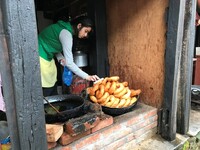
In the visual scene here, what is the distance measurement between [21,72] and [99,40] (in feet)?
8.01

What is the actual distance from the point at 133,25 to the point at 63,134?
204 cm

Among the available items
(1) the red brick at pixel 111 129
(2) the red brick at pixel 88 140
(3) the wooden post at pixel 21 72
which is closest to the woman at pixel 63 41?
(1) the red brick at pixel 111 129

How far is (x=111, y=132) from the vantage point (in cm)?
237

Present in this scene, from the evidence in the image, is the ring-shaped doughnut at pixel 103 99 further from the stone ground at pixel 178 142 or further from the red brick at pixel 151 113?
the stone ground at pixel 178 142

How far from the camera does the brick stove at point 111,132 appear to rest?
1994mm

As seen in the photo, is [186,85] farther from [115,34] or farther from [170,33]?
[115,34]

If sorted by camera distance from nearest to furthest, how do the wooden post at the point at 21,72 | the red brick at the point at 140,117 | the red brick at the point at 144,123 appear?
the wooden post at the point at 21,72 → the red brick at the point at 140,117 → the red brick at the point at 144,123

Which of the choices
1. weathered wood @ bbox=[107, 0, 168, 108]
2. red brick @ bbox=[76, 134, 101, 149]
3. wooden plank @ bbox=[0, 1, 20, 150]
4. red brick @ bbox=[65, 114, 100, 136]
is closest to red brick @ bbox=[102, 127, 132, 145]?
red brick @ bbox=[76, 134, 101, 149]

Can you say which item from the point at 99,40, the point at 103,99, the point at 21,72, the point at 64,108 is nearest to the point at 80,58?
the point at 99,40

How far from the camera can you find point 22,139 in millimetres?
1443

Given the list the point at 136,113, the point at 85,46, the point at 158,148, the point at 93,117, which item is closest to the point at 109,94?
the point at 136,113

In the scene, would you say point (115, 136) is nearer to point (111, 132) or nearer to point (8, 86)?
point (111, 132)

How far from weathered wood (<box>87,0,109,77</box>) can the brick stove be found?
111 cm

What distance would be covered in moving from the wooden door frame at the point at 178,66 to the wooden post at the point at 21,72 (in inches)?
72.1
